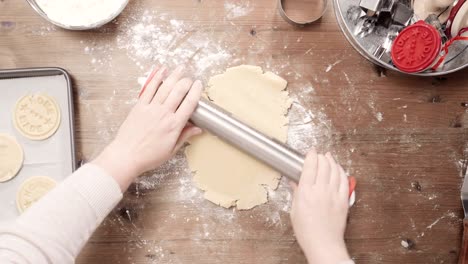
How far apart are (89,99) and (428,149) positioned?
2.89 feet

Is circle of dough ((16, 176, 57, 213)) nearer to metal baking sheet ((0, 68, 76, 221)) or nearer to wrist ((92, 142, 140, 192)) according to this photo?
metal baking sheet ((0, 68, 76, 221))

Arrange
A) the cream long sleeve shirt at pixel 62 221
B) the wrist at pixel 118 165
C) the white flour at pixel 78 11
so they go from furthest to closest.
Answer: the white flour at pixel 78 11 → the wrist at pixel 118 165 → the cream long sleeve shirt at pixel 62 221

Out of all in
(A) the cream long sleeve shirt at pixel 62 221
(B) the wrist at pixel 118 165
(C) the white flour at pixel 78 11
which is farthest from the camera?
(C) the white flour at pixel 78 11

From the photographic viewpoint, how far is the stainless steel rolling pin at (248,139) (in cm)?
105

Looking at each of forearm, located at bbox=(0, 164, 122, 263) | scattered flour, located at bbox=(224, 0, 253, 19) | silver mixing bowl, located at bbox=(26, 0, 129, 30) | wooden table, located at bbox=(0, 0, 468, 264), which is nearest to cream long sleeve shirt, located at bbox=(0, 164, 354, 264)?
forearm, located at bbox=(0, 164, 122, 263)

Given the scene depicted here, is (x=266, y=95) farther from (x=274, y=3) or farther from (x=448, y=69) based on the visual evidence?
(x=448, y=69)

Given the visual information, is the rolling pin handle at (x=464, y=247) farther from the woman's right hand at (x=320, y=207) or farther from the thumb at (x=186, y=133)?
the thumb at (x=186, y=133)

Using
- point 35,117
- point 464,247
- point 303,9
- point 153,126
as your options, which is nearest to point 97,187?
point 153,126

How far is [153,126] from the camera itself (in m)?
1.04

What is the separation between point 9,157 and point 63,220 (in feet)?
1.00

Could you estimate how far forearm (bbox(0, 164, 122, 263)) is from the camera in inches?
34.4

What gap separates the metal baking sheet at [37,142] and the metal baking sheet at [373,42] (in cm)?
71

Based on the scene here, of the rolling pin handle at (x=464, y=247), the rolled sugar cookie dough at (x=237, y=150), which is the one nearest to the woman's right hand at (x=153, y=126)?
the rolled sugar cookie dough at (x=237, y=150)

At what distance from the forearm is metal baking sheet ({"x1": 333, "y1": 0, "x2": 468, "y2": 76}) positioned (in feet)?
2.22
